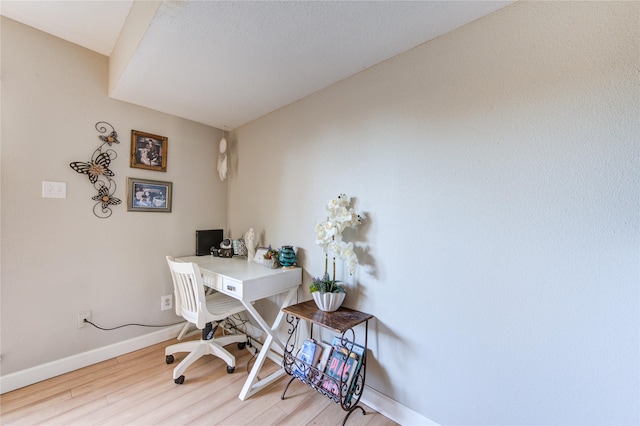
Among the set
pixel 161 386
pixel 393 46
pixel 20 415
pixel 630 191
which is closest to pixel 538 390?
pixel 630 191

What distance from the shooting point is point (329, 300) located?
1.49m

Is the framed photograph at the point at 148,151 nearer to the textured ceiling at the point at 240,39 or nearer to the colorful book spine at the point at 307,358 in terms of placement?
the textured ceiling at the point at 240,39

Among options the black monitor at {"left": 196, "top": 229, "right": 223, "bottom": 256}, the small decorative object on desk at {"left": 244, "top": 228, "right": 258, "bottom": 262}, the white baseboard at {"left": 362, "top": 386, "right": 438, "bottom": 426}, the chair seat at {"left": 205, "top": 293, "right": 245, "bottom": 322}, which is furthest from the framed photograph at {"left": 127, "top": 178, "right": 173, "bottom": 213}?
the white baseboard at {"left": 362, "top": 386, "right": 438, "bottom": 426}

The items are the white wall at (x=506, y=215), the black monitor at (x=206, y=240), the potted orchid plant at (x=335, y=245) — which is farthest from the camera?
the black monitor at (x=206, y=240)

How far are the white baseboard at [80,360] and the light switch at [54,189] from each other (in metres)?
1.17

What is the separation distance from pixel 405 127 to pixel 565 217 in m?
0.81

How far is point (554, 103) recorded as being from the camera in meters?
1.00

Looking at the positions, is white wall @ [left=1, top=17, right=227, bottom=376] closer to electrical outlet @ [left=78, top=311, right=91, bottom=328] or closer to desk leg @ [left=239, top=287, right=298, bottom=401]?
electrical outlet @ [left=78, top=311, right=91, bottom=328]

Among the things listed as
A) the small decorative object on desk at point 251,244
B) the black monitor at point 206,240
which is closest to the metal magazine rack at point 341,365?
the small decorative object on desk at point 251,244

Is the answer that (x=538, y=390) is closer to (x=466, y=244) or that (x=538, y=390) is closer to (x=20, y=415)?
(x=466, y=244)

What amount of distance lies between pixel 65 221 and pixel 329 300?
6.47 ft

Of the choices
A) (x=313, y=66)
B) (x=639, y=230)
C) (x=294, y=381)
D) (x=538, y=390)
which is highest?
(x=313, y=66)

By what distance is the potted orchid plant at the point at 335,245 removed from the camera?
1483 mm

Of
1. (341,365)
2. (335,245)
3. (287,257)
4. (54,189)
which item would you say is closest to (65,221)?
(54,189)
